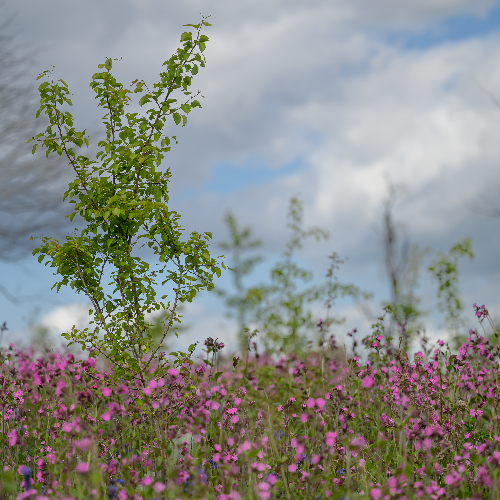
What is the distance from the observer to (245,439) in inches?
177

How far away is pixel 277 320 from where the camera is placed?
1011 centimetres

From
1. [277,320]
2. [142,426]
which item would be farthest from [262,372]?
[142,426]

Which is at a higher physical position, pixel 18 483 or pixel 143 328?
pixel 143 328

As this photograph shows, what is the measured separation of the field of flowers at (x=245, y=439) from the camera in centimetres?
330

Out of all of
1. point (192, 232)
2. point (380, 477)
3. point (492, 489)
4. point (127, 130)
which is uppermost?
point (127, 130)

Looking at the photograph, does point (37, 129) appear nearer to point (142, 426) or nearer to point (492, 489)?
point (142, 426)

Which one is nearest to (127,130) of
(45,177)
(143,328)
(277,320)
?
(143,328)

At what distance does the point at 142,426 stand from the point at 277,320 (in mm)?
5383

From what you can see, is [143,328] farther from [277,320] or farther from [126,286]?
[277,320]

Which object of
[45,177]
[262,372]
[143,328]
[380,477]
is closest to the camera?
[380,477]

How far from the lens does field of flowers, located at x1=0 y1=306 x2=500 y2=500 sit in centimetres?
330

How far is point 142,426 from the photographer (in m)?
4.95

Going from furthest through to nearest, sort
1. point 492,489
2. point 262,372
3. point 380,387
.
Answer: point 262,372
point 380,387
point 492,489

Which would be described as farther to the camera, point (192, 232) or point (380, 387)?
point (380, 387)
